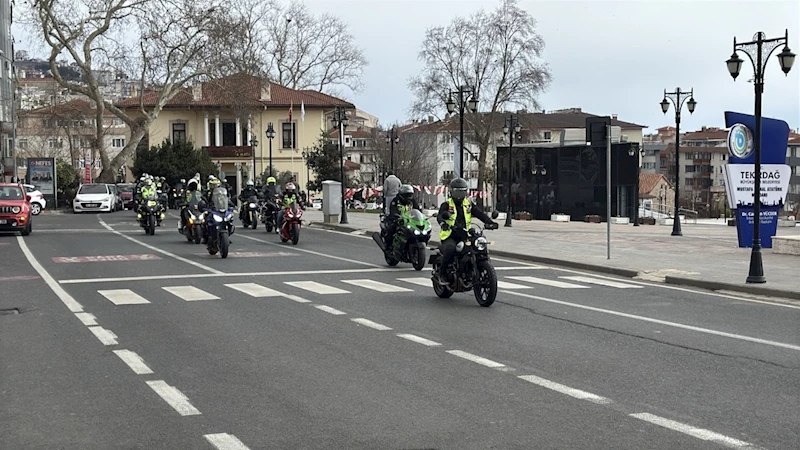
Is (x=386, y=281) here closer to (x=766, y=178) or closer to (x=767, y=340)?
(x=767, y=340)

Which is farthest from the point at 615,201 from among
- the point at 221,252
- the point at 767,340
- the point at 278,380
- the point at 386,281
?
the point at 278,380

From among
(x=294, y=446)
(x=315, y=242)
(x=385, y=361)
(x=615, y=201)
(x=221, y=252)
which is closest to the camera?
(x=294, y=446)

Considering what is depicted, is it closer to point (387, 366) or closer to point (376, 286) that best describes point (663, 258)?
point (376, 286)

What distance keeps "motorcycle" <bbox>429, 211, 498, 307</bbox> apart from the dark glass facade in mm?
39939

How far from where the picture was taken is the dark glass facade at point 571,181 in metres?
54.9

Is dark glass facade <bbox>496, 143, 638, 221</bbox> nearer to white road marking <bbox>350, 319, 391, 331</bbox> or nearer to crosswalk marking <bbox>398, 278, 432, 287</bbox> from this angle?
crosswalk marking <bbox>398, 278, 432, 287</bbox>

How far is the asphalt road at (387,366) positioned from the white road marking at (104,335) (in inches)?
0.5

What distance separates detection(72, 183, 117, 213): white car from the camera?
187 ft

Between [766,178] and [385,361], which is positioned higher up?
[766,178]

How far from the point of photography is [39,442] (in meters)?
6.77

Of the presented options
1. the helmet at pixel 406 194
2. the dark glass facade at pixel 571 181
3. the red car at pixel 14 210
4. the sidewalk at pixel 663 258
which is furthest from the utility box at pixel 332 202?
the helmet at pixel 406 194

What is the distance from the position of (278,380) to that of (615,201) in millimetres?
48085

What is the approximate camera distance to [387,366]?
31.2 ft

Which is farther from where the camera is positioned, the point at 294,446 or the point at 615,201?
the point at 615,201
